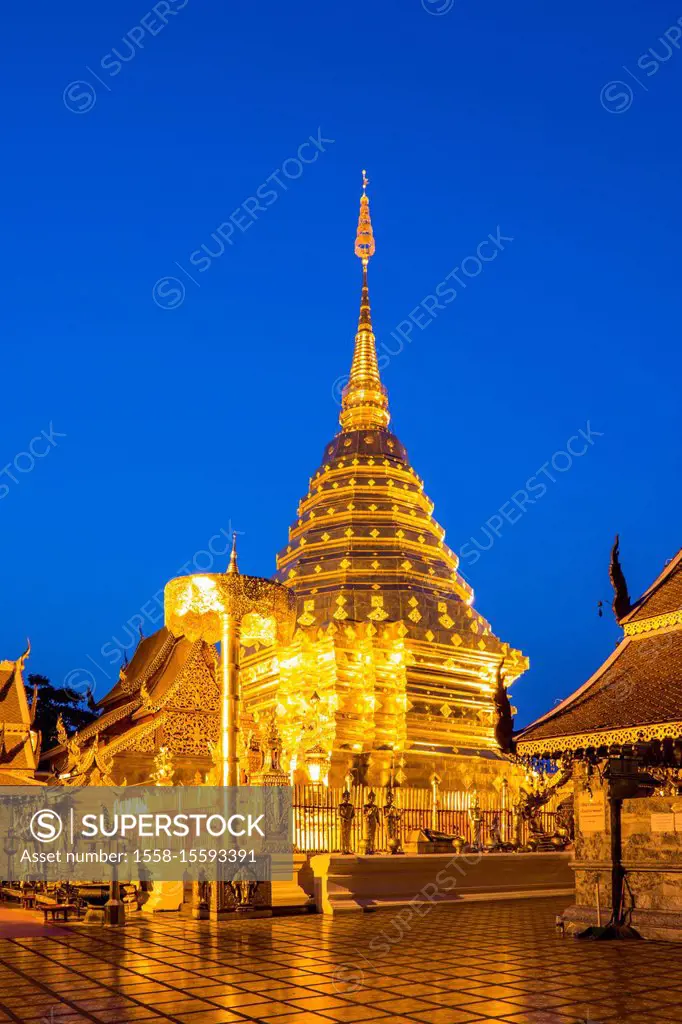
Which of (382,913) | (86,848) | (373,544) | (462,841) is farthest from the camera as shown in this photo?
(373,544)

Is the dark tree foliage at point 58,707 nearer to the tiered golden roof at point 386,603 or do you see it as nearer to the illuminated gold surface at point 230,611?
the tiered golden roof at point 386,603

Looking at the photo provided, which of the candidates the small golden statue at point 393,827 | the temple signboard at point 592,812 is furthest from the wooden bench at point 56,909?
the temple signboard at point 592,812

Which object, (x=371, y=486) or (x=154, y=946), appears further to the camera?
(x=371, y=486)

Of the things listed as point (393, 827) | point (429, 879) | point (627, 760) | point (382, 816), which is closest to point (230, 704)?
point (429, 879)

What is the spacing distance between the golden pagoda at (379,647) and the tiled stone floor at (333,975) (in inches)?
401

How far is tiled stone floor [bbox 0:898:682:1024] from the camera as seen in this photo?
6887 mm

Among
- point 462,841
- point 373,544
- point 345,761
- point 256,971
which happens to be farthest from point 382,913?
point 373,544

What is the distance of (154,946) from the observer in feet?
34.5

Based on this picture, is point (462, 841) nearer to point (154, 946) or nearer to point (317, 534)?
point (154, 946)

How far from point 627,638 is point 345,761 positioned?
12493 mm

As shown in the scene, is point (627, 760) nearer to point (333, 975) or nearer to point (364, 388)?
point (333, 975)

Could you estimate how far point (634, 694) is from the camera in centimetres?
1223

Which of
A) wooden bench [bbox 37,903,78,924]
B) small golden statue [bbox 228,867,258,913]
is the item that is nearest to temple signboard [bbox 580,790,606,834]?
small golden statue [bbox 228,867,258,913]

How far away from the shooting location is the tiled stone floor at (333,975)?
6.89 meters
